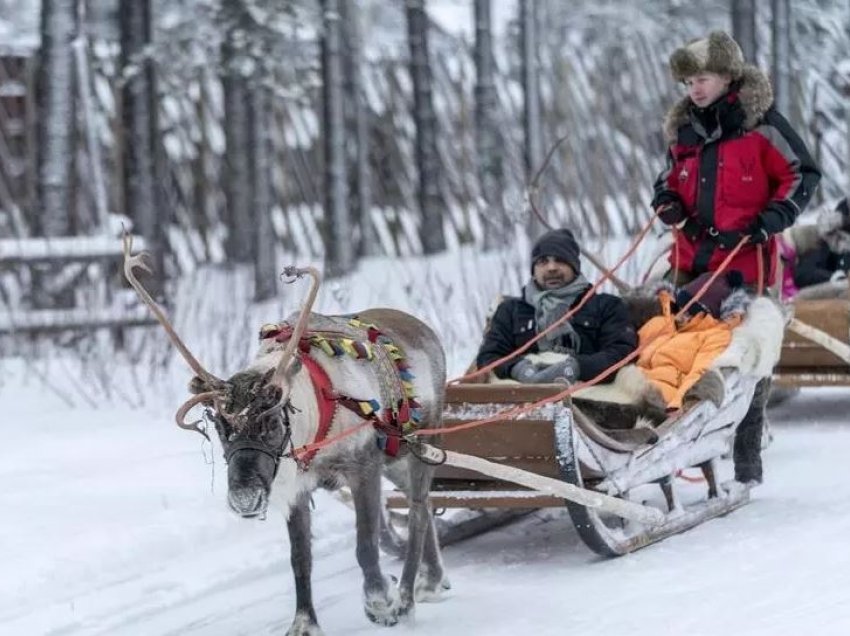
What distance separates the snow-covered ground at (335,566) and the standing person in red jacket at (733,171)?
1047mm

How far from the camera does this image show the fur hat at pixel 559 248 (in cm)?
755

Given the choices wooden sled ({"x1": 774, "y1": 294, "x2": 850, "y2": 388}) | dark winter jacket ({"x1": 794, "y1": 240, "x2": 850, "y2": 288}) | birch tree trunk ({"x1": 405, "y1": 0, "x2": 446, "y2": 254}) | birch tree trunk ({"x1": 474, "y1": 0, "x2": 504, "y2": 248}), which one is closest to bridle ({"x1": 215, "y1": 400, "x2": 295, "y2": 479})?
wooden sled ({"x1": 774, "y1": 294, "x2": 850, "y2": 388})

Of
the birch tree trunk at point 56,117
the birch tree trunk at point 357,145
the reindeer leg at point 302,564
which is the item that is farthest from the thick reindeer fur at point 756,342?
the birch tree trunk at point 357,145

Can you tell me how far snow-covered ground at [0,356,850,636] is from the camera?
6004 mm

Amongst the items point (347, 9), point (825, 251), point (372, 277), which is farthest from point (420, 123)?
point (825, 251)

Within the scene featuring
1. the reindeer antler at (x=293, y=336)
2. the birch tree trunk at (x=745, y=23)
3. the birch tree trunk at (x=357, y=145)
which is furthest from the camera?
the birch tree trunk at (x=357, y=145)

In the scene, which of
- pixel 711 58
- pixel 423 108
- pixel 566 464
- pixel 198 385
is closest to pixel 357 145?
pixel 423 108

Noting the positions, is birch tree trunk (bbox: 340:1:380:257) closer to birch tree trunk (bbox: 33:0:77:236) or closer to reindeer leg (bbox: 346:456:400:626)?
birch tree trunk (bbox: 33:0:77:236)

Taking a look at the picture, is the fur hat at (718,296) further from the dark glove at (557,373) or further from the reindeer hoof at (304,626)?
the reindeer hoof at (304,626)

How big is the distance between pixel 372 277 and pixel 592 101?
5441 millimetres

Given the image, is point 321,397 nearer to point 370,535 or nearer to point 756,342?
point 370,535

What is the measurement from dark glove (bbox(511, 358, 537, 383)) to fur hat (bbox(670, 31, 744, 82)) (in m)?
1.67

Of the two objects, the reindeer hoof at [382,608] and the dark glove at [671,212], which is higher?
the dark glove at [671,212]

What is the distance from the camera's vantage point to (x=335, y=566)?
716 centimetres
